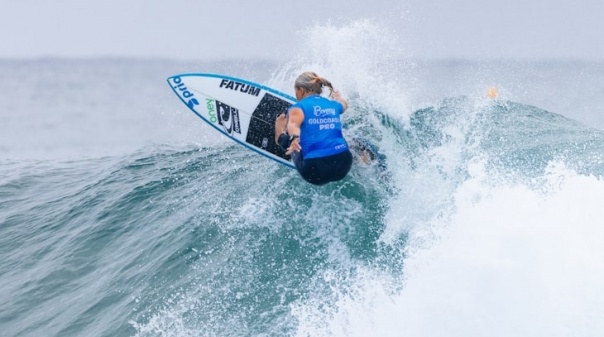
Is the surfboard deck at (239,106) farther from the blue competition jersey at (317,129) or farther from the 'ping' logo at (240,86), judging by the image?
the blue competition jersey at (317,129)

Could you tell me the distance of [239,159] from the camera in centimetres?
1006

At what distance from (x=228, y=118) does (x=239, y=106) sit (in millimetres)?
246

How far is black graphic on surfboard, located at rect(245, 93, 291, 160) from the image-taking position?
8078 millimetres

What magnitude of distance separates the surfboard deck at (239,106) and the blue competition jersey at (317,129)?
137cm

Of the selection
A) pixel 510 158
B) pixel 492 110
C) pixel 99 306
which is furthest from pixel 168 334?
pixel 492 110

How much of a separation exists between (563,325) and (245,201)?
15.4 feet

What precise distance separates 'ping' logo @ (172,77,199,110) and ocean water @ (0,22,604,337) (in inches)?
48.5

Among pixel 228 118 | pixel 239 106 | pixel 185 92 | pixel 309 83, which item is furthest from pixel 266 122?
pixel 309 83

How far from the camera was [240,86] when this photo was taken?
332 inches

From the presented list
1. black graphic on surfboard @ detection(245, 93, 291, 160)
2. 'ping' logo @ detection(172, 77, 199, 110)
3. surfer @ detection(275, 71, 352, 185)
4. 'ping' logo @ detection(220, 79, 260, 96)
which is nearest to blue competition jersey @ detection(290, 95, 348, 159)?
surfer @ detection(275, 71, 352, 185)

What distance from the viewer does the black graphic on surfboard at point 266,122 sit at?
318 inches

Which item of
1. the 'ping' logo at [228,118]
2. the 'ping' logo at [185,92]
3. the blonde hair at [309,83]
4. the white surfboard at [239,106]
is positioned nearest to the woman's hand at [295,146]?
the blonde hair at [309,83]

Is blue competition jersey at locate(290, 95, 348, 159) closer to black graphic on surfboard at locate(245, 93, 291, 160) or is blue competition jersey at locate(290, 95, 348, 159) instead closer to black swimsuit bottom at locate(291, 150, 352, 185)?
black swimsuit bottom at locate(291, 150, 352, 185)

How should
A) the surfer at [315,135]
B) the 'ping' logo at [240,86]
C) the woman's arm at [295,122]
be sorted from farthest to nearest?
the 'ping' logo at [240,86] < the surfer at [315,135] < the woman's arm at [295,122]
